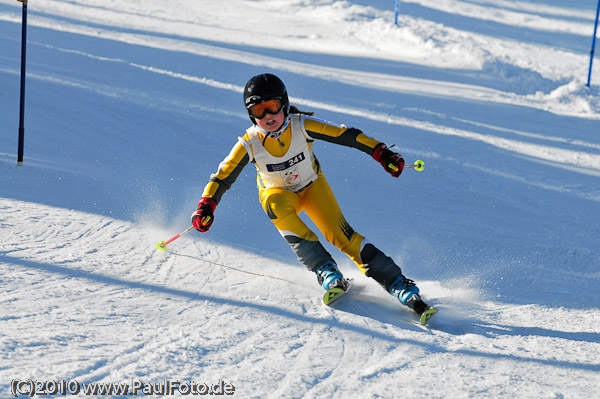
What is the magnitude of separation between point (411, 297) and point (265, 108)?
1487 mm

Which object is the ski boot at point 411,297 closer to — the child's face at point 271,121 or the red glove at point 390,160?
the red glove at point 390,160

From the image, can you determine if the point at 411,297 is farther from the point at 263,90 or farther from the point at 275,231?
the point at 275,231

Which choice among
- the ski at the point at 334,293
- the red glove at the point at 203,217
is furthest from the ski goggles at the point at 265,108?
the ski at the point at 334,293

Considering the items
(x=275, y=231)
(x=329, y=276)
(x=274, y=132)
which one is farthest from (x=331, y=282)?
(x=275, y=231)

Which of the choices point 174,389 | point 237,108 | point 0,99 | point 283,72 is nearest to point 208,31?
point 283,72

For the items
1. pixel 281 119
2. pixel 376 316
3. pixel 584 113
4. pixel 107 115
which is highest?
pixel 584 113

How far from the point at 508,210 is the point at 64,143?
4798 millimetres

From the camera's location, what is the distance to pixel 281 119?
3859mm

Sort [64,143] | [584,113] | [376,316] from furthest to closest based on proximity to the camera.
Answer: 1. [584,113]
2. [64,143]
3. [376,316]

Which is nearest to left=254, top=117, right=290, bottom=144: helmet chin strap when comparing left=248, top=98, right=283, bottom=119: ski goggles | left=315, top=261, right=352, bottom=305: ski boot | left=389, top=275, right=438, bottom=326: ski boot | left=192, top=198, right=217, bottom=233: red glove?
left=248, top=98, right=283, bottom=119: ski goggles

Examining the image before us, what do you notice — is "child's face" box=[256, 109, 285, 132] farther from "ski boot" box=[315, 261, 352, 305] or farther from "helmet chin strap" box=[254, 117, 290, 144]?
"ski boot" box=[315, 261, 352, 305]

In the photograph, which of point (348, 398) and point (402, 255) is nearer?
point (348, 398)

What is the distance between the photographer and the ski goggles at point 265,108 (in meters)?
3.78

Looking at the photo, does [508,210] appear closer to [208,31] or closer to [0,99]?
[0,99]
